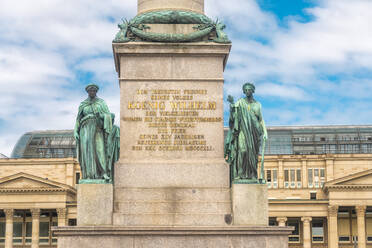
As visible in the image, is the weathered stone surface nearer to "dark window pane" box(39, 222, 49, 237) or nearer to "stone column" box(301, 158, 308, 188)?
"dark window pane" box(39, 222, 49, 237)

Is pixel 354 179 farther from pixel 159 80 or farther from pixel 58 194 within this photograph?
pixel 159 80

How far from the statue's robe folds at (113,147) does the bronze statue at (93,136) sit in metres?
0.11

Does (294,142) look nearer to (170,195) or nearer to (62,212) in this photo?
(62,212)

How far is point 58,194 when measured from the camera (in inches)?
5197

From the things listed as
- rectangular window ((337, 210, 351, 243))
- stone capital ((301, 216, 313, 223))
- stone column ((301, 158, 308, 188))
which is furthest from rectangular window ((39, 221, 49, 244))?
rectangular window ((337, 210, 351, 243))

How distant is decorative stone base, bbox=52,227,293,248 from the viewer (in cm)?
2383

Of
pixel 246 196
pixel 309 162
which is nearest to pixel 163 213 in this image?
pixel 246 196

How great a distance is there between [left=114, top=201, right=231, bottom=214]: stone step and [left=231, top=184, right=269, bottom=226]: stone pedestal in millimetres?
406

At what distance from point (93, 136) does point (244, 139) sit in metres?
4.90

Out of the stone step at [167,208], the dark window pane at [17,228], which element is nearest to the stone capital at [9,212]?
the dark window pane at [17,228]

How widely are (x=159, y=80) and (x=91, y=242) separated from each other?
5.98 meters

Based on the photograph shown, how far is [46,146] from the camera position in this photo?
152 m

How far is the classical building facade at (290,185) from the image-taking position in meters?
130

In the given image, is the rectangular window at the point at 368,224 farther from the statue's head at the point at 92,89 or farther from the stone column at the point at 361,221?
the statue's head at the point at 92,89
